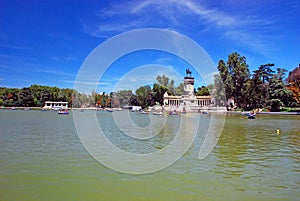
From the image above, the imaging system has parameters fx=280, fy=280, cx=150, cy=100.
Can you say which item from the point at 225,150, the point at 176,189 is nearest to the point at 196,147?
the point at 225,150

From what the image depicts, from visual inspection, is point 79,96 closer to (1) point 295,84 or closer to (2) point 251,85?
(2) point 251,85

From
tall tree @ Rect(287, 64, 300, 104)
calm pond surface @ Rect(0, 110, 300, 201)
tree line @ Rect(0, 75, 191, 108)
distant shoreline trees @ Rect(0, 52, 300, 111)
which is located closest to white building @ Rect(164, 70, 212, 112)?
distant shoreline trees @ Rect(0, 52, 300, 111)

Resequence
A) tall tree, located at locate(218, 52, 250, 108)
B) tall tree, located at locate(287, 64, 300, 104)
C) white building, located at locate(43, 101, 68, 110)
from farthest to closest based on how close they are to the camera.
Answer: white building, located at locate(43, 101, 68, 110) → tall tree, located at locate(218, 52, 250, 108) → tall tree, located at locate(287, 64, 300, 104)

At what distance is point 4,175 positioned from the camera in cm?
830

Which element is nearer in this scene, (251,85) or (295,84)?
(295,84)

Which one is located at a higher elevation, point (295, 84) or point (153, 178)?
point (295, 84)

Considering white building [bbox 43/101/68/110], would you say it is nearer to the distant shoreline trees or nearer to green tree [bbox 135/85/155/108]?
the distant shoreline trees

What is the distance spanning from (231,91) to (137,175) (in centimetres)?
6245

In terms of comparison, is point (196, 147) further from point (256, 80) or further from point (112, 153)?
point (256, 80)

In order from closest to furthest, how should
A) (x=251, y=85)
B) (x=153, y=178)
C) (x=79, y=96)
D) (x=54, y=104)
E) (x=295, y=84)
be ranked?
(x=153, y=178), (x=295, y=84), (x=251, y=85), (x=79, y=96), (x=54, y=104)

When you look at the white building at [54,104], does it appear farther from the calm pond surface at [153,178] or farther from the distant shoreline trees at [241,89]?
the calm pond surface at [153,178]

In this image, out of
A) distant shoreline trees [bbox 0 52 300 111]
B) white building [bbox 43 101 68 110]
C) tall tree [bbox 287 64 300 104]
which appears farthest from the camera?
white building [bbox 43 101 68 110]

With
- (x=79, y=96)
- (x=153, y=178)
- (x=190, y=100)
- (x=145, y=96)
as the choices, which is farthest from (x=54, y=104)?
(x=153, y=178)

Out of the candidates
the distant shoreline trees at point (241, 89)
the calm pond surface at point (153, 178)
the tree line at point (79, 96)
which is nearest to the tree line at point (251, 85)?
the distant shoreline trees at point (241, 89)
